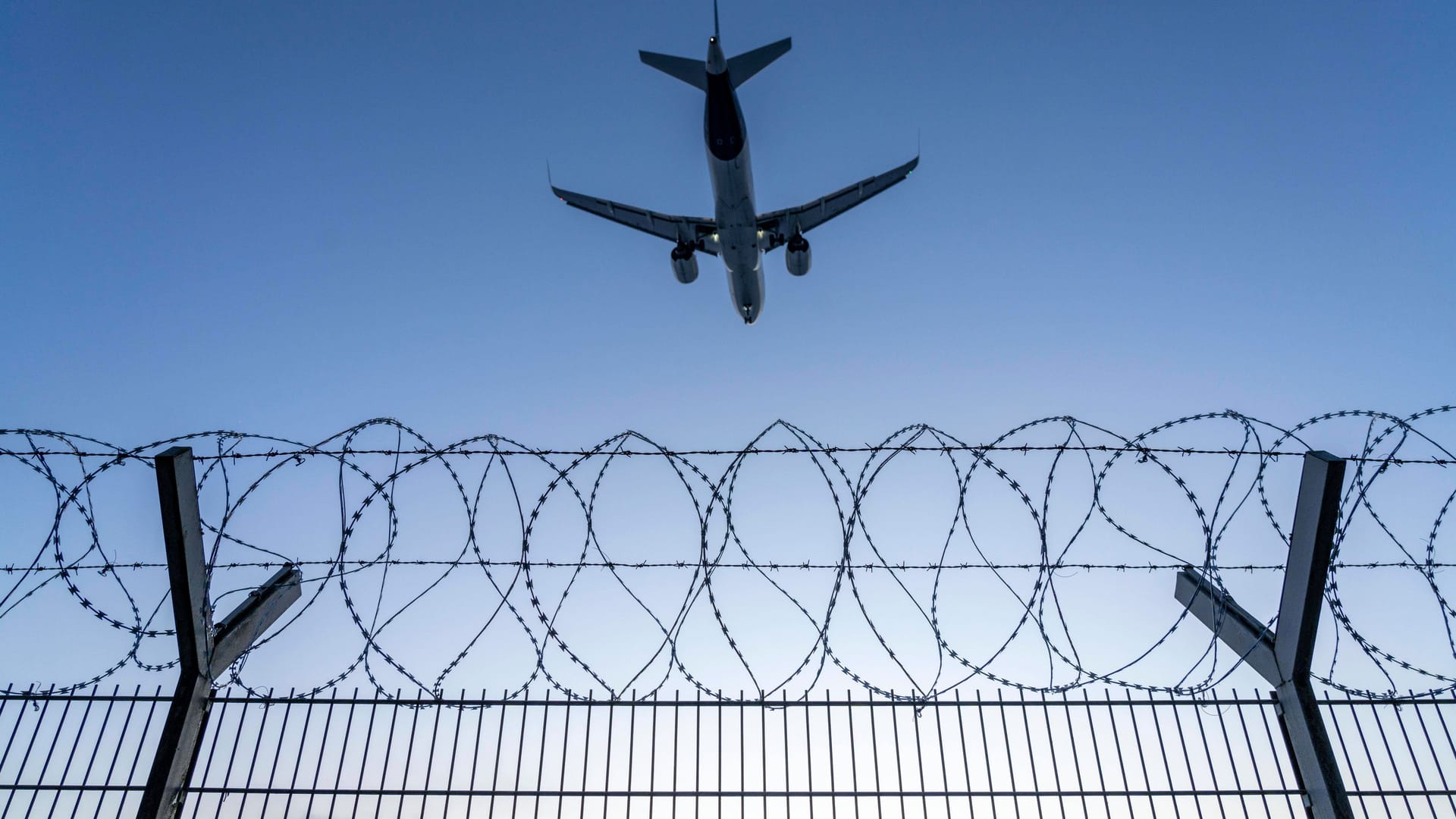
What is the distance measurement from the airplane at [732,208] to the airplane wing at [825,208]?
3 centimetres

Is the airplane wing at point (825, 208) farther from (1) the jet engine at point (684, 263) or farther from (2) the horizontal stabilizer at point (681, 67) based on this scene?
(2) the horizontal stabilizer at point (681, 67)

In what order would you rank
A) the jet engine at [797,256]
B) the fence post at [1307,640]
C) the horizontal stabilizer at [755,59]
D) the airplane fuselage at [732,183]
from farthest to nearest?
the jet engine at [797,256], the horizontal stabilizer at [755,59], the airplane fuselage at [732,183], the fence post at [1307,640]

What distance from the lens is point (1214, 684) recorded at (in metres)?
7.60

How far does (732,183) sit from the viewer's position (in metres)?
24.8

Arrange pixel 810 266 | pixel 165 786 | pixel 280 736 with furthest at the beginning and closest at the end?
pixel 810 266 < pixel 280 736 < pixel 165 786

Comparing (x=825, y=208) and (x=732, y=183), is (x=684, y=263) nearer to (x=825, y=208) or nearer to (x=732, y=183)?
(x=732, y=183)

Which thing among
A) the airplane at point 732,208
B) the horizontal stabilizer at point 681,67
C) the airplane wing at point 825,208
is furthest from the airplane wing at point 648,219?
the horizontal stabilizer at point 681,67

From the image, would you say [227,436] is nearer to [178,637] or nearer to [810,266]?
[178,637]

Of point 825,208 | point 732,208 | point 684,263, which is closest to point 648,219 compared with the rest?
point 684,263

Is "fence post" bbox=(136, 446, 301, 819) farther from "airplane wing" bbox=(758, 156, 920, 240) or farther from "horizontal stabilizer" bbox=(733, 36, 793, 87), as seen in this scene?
"airplane wing" bbox=(758, 156, 920, 240)

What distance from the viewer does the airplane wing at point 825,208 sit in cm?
2850

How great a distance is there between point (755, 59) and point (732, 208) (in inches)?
198

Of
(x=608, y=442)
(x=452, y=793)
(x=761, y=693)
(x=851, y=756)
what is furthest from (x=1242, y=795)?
(x=452, y=793)

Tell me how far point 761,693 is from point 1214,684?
4581mm
